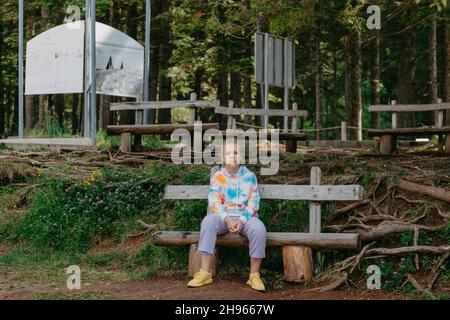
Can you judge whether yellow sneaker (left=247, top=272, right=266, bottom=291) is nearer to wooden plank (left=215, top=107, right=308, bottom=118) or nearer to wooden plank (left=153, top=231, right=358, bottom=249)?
wooden plank (left=153, top=231, right=358, bottom=249)

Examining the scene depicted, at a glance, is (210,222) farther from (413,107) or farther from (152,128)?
(413,107)

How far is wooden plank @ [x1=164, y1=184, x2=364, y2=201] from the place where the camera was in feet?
28.0

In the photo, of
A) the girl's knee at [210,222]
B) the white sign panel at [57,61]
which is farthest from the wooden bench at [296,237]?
the white sign panel at [57,61]

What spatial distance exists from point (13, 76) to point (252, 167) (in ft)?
75.5

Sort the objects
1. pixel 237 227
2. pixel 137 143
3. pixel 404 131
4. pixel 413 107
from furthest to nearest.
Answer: pixel 413 107 < pixel 137 143 < pixel 404 131 < pixel 237 227

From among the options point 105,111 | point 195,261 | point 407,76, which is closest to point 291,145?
point 195,261

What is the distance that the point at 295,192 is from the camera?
877 centimetres

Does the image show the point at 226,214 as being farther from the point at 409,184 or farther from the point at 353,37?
the point at 353,37

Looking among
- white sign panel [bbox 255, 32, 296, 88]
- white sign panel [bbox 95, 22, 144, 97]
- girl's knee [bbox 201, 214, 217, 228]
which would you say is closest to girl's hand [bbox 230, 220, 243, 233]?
girl's knee [bbox 201, 214, 217, 228]

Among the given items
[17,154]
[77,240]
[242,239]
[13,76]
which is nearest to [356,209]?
[242,239]

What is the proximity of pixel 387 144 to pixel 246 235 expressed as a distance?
761cm

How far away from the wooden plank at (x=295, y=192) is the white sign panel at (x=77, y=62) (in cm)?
658

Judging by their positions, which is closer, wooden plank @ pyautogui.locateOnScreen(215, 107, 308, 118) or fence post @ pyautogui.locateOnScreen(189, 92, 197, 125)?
fence post @ pyautogui.locateOnScreen(189, 92, 197, 125)

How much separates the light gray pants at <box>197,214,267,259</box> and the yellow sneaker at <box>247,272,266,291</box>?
200 millimetres
